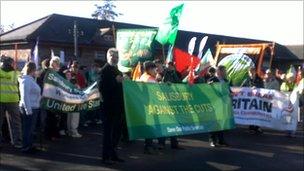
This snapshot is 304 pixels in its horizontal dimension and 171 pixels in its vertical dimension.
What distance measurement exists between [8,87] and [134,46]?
416 centimetres

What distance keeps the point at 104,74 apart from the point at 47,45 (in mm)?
25564

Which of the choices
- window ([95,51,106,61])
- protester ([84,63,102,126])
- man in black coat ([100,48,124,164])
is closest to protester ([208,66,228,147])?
man in black coat ([100,48,124,164])

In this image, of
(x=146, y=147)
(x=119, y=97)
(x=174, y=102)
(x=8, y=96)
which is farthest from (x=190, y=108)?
(x=8, y=96)

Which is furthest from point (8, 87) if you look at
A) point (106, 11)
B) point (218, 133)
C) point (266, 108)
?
point (106, 11)

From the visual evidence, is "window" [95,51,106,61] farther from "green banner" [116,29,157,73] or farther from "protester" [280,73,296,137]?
"green banner" [116,29,157,73]

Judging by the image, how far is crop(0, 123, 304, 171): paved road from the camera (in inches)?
364

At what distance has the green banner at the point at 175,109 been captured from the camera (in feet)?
31.3

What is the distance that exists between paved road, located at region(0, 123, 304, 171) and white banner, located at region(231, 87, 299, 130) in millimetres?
1094

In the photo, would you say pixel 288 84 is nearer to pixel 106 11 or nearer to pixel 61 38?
pixel 61 38

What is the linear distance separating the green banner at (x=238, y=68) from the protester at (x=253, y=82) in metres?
0.34

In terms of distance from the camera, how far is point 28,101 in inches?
386

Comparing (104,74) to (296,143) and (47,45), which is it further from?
(47,45)

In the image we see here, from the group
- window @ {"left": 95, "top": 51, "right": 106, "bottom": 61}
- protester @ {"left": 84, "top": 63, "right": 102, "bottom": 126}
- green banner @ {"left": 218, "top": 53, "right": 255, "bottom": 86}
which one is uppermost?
window @ {"left": 95, "top": 51, "right": 106, "bottom": 61}

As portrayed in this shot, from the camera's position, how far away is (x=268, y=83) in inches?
618
